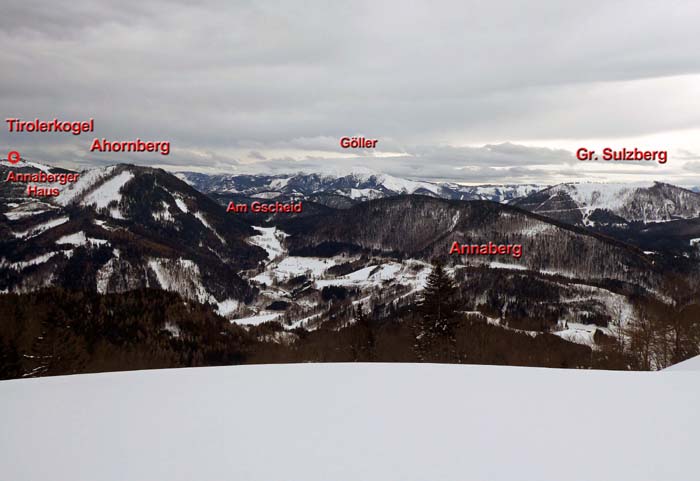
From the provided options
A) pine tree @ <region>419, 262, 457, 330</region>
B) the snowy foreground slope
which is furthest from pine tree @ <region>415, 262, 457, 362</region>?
the snowy foreground slope

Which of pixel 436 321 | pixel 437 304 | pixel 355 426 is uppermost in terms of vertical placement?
pixel 355 426

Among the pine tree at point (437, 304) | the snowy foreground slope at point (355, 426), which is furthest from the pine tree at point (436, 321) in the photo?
the snowy foreground slope at point (355, 426)

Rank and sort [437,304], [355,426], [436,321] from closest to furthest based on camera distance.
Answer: [355,426]
[436,321]
[437,304]

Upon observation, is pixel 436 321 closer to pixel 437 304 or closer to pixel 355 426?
pixel 437 304

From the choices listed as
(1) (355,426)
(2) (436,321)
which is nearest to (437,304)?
(2) (436,321)

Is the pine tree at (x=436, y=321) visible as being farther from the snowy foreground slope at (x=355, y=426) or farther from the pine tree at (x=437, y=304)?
the snowy foreground slope at (x=355, y=426)

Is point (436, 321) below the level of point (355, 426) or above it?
below

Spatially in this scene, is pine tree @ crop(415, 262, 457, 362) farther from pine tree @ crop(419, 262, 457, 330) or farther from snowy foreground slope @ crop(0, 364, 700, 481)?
snowy foreground slope @ crop(0, 364, 700, 481)

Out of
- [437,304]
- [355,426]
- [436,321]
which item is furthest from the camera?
[437,304]
